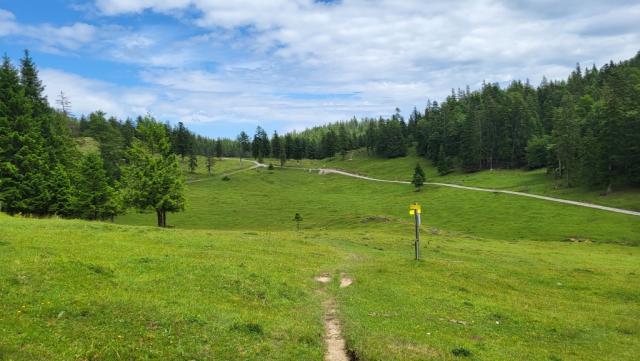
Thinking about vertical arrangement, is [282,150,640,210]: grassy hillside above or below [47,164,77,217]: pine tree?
below

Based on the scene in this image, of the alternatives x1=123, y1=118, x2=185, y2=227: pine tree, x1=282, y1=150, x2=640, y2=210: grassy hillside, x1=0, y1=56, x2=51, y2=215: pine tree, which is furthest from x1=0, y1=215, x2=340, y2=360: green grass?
x1=282, y1=150, x2=640, y2=210: grassy hillside

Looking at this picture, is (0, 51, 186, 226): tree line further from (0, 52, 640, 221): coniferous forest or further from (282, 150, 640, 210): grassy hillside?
(282, 150, 640, 210): grassy hillside

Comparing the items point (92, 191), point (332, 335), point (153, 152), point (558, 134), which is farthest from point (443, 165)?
point (332, 335)

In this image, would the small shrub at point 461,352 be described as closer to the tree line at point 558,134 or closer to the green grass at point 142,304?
the green grass at point 142,304

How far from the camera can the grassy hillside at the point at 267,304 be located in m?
13.4

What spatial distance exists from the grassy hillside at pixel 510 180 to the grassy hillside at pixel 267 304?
5711cm


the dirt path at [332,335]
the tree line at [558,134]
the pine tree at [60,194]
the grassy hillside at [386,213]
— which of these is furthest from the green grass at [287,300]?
the tree line at [558,134]

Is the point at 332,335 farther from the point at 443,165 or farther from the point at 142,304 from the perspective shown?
the point at 443,165

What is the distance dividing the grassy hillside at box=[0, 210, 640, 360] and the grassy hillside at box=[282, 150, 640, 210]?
57.1 metres

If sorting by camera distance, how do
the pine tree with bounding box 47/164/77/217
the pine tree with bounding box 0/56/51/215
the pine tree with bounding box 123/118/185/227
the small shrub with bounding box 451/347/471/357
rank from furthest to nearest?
the pine tree with bounding box 47/164/77/217 → the pine tree with bounding box 123/118/185/227 → the pine tree with bounding box 0/56/51/215 → the small shrub with bounding box 451/347/471/357

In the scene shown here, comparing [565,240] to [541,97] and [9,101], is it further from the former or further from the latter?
[541,97]

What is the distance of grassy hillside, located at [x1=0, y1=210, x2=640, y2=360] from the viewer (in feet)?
44.0

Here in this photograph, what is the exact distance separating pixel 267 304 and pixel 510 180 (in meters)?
116

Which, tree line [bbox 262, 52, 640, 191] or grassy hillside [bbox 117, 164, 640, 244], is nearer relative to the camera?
grassy hillside [bbox 117, 164, 640, 244]
